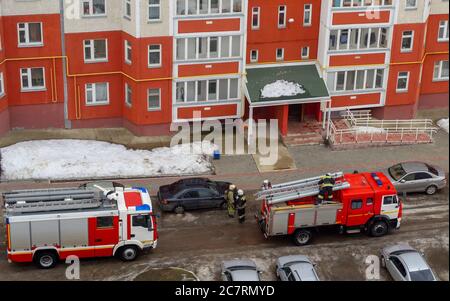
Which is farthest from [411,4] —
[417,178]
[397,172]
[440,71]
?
[417,178]

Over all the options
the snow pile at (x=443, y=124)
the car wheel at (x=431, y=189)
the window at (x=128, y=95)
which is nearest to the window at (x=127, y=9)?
the window at (x=128, y=95)

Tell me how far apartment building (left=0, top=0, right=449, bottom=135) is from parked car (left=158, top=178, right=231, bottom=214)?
7.16 m

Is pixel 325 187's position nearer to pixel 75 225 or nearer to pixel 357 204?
pixel 357 204

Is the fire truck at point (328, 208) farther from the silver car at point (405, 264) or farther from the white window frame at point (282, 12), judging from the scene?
the white window frame at point (282, 12)

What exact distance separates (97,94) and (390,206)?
18095 mm

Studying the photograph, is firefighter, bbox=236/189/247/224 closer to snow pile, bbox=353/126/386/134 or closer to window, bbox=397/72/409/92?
snow pile, bbox=353/126/386/134

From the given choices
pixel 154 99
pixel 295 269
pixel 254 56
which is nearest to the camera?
pixel 295 269

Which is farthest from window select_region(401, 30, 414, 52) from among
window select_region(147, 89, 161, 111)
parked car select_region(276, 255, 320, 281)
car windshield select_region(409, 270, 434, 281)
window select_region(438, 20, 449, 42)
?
parked car select_region(276, 255, 320, 281)

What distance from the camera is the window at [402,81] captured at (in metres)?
46.9

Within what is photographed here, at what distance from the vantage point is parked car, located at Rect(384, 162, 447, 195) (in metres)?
39.8

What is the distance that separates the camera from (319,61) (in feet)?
151

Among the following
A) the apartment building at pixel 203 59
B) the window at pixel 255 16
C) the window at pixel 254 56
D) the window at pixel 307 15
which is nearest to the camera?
the apartment building at pixel 203 59

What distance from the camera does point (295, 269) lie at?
32.4 m

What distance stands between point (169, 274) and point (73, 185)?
9.02 m
